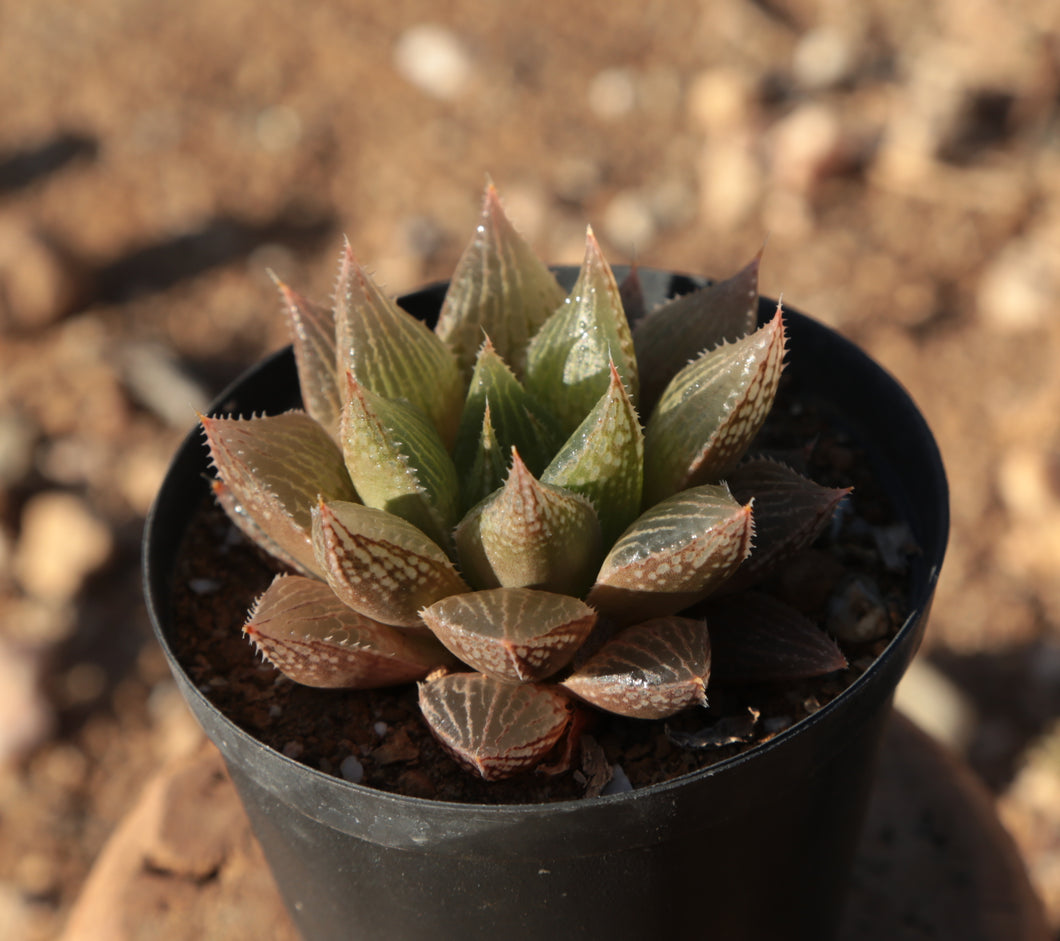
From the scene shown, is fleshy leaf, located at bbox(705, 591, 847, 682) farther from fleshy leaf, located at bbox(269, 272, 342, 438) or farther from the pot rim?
fleshy leaf, located at bbox(269, 272, 342, 438)

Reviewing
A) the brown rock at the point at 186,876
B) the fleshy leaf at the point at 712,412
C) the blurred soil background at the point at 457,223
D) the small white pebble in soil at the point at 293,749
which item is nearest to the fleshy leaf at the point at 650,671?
the fleshy leaf at the point at 712,412

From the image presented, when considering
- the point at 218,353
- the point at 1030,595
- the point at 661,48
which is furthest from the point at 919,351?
the point at 218,353

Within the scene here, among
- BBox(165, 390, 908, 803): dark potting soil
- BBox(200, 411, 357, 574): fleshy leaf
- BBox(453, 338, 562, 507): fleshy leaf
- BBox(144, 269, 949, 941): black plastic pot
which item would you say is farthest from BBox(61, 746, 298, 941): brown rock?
BBox(453, 338, 562, 507): fleshy leaf

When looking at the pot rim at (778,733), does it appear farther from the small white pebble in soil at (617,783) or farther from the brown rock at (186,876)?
the brown rock at (186,876)

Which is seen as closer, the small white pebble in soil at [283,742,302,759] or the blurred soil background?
the small white pebble in soil at [283,742,302,759]

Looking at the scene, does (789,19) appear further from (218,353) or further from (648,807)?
(648,807)

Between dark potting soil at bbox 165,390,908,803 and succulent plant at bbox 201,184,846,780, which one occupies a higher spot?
succulent plant at bbox 201,184,846,780
